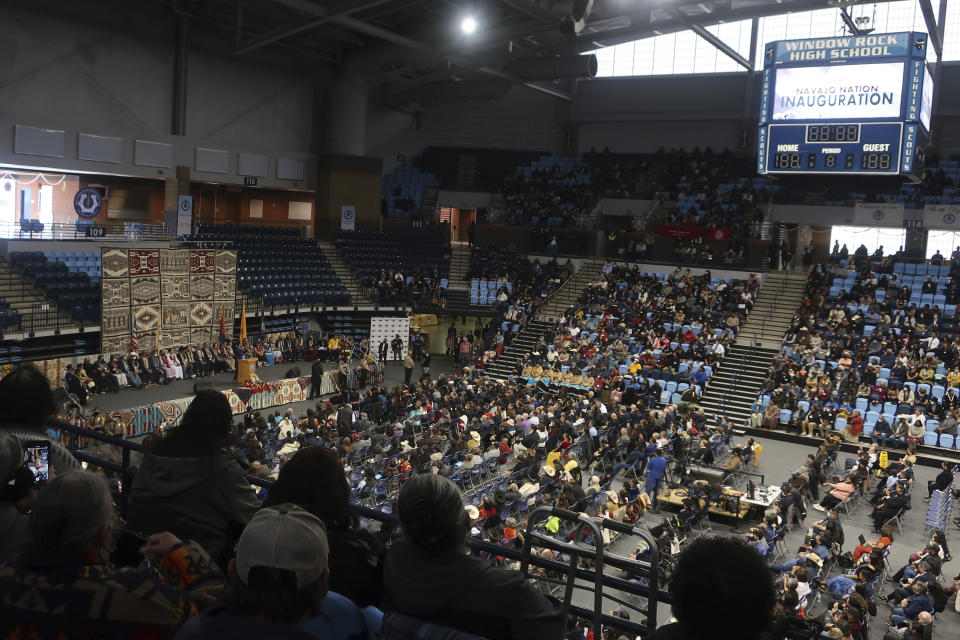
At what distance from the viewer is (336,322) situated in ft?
108

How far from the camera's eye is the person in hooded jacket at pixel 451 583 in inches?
112

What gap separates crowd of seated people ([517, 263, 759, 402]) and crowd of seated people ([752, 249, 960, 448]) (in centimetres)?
232

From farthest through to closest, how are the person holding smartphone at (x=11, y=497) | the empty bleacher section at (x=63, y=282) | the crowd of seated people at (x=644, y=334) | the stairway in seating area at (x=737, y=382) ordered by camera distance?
the crowd of seated people at (x=644, y=334), the stairway in seating area at (x=737, y=382), the empty bleacher section at (x=63, y=282), the person holding smartphone at (x=11, y=497)

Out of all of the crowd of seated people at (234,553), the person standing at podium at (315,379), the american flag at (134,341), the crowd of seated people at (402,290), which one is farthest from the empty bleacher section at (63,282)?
the crowd of seated people at (234,553)

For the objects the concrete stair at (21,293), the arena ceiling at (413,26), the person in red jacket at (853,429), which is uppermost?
the arena ceiling at (413,26)

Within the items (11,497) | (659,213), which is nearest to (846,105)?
(659,213)

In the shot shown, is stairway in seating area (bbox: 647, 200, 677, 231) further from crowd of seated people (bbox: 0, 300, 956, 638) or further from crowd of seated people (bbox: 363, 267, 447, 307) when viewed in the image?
crowd of seated people (bbox: 0, 300, 956, 638)

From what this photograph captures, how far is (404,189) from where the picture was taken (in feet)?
140

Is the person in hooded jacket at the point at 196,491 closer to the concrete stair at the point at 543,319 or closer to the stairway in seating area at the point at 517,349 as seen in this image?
the stairway in seating area at the point at 517,349

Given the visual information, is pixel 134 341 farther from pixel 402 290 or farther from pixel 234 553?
pixel 234 553

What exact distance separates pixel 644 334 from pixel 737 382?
3769 mm

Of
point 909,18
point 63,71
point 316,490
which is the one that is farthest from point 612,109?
point 316,490

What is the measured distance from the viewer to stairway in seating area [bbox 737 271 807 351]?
95.5 feet

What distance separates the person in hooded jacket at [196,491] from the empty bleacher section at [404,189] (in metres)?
38.0
